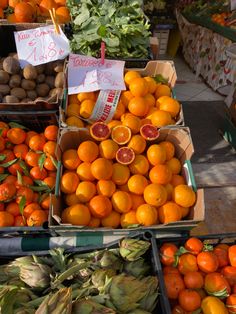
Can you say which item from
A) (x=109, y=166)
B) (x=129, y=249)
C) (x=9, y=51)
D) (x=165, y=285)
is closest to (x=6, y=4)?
(x=9, y=51)

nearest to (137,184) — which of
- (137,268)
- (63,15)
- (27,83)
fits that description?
(137,268)

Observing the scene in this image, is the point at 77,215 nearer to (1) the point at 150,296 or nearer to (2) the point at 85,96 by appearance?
(1) the point at 150,296

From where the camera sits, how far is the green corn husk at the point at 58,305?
0.85m

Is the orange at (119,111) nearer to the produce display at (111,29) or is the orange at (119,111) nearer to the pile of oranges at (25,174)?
the pile of oranges at (25,174)

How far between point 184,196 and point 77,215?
1.91ft

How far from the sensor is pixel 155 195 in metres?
1.48

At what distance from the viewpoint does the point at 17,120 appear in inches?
77.7

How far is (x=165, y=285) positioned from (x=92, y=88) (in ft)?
4.18

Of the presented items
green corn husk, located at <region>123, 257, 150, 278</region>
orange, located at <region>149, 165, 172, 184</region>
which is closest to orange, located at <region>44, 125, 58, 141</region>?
orange, located at <region>149, 165, 172, 184</region>

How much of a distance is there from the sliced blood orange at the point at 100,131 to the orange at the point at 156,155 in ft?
0.88

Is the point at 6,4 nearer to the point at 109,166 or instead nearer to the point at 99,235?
the point at 109,166

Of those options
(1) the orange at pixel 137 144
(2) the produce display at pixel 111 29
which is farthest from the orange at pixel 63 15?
(1) the orange at pixel 137 144

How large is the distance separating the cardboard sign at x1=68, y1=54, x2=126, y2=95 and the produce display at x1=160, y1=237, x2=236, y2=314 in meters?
1.11

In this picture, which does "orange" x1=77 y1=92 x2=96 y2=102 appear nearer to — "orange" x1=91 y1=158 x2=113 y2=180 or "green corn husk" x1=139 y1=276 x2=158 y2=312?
"orange" x1=91 y1=158 x2=113 y2=180
